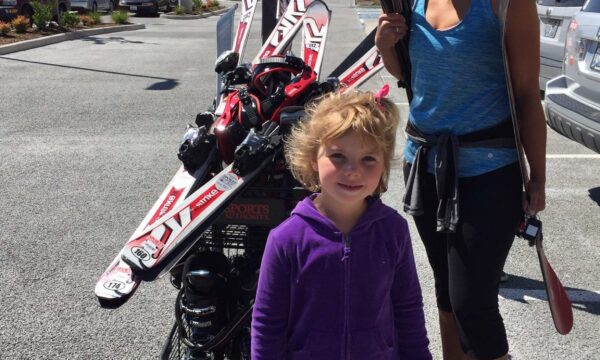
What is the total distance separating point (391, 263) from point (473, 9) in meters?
0.83

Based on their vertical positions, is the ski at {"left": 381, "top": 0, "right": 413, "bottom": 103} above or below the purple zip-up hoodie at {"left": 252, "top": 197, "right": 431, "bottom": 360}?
above

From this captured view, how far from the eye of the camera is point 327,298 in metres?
1.68

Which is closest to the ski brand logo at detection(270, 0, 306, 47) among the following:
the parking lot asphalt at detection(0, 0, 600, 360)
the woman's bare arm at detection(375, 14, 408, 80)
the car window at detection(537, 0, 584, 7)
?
the woman's bare arm at detection(375, 14, 408, 80)

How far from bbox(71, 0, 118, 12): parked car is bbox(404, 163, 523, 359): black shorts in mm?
25329

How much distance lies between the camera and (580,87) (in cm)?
488

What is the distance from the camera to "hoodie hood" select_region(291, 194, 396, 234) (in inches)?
66.7

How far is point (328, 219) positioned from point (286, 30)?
1947mm

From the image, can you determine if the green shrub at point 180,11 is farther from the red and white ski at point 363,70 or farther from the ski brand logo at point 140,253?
the ski brand logo at point 140,253

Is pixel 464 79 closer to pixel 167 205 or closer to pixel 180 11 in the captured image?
pixel 167 205

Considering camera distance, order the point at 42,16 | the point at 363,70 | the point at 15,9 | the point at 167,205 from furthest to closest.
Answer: the point at 15,9, the point at 42,16, the point at 363,70, the point at 167,205

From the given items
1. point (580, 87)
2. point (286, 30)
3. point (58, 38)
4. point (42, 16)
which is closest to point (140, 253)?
point (286, 30)

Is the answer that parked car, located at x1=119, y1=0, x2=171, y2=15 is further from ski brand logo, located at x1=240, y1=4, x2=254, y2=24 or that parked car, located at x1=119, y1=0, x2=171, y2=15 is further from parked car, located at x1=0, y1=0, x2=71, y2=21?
ski brand logo, located at x1=240, y1=4, x2=254, y2=24

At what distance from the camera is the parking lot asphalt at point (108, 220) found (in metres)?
3.14

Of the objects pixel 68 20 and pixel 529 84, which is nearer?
pixel 529 84
